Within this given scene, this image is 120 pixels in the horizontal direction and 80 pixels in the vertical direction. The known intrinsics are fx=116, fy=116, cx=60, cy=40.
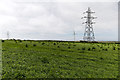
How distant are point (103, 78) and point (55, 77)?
3722 mm

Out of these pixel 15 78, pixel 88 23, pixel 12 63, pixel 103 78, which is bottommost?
pixel 103 78

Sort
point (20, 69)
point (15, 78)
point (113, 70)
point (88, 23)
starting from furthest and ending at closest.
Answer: point (88, 23) < point (113, 70) < point (20, 69) < point (15, 78)

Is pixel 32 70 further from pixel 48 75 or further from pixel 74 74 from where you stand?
pixel 74 74

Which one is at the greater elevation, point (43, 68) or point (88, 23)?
point (88, 23)

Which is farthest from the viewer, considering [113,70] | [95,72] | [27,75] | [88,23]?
[88,23]

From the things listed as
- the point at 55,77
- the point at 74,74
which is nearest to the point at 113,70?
the point at 74,74

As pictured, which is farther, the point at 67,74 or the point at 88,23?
the point at 88,23

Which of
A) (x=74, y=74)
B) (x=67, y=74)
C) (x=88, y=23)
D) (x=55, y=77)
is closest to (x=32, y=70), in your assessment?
(x=55, y=77)

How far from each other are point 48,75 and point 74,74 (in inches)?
77.6

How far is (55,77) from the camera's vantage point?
25.1 feet

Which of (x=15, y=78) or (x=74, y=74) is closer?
(x=15, y=78)

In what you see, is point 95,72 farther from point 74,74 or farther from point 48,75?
point 48,75

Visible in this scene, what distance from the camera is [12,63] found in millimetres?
8609

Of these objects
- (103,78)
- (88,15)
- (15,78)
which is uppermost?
(88,15)
